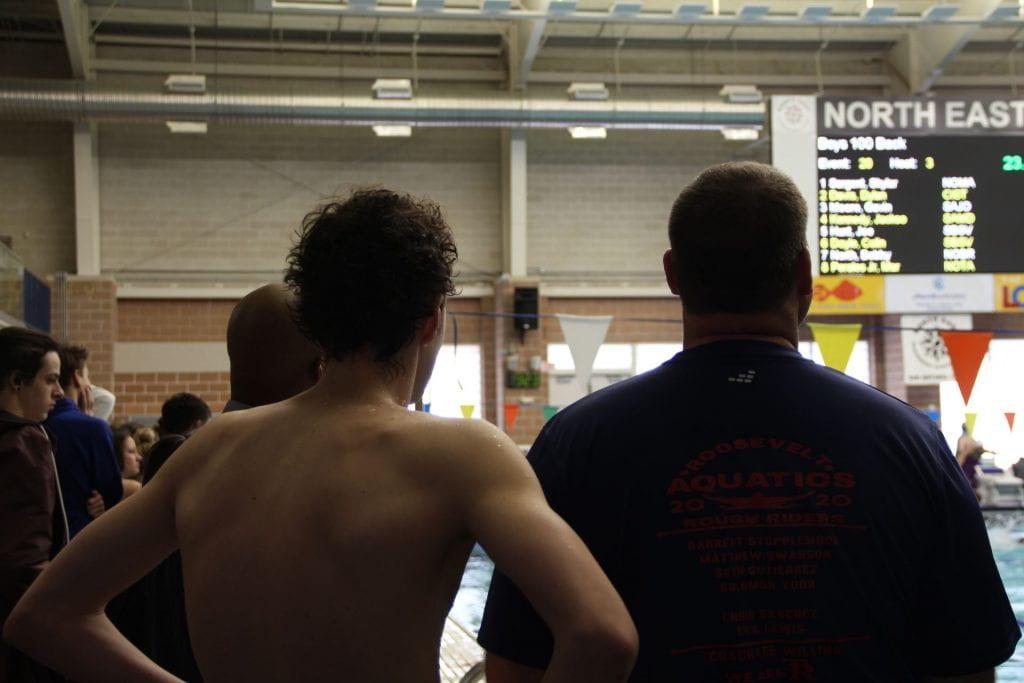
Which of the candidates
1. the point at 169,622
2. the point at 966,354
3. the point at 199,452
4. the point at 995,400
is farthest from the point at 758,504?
the point at 995,400

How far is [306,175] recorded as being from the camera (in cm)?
1529

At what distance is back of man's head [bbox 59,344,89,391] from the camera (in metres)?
4.15

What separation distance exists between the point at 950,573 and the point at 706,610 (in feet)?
1.08

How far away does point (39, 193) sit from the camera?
47.7 feet

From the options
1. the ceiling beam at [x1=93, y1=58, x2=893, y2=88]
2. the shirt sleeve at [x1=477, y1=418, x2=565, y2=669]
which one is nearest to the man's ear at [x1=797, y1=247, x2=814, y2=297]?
the shirt sleeve at [x1=477, y1=418, x2=565, y2=669]

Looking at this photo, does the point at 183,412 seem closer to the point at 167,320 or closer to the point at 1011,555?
the point at 1011,555

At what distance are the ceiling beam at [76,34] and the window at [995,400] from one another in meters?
12.4

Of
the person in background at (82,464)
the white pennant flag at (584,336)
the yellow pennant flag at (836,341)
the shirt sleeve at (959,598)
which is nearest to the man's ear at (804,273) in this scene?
the shirt sleeve at (959,598)

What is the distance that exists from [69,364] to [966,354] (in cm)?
747

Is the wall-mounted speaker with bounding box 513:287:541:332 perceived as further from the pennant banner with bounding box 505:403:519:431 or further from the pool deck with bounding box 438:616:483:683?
the pool deck with bounding box 438:616:483:683

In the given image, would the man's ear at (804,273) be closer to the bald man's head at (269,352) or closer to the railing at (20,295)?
the bald man's head at (269,352)

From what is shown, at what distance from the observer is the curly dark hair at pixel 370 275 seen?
1312 mm

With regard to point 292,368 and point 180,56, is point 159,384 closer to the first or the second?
point 180,56

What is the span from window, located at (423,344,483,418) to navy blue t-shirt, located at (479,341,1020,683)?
1328 centimetres
